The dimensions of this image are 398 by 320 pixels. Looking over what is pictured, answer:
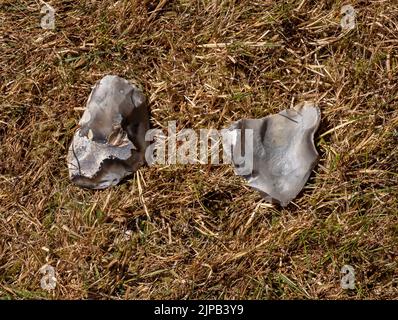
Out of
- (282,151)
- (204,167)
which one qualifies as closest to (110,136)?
(204,167)

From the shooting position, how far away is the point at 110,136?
1771 millimetres

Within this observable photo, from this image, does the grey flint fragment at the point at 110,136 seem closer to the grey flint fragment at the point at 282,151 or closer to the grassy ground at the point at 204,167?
the grassy ground at the point at 204,167

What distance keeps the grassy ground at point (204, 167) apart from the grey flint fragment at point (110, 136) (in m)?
0.04

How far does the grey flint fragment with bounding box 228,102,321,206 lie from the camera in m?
1.73

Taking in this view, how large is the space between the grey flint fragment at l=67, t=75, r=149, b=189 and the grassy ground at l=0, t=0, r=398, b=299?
0.12 ft

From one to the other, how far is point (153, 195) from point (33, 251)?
1.18 ft

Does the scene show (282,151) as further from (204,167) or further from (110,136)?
(110,136)

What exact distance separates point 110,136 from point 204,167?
0.86 ft

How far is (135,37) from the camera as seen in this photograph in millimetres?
1836

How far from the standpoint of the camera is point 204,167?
178cm

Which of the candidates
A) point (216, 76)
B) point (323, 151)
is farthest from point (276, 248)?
point (216, 76)

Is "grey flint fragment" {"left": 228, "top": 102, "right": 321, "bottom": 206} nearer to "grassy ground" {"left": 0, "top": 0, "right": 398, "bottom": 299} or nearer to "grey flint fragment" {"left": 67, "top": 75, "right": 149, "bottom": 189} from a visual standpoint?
"grassy ground" {"left": 0, "top": 0, "right": 398, "bottom": 299}

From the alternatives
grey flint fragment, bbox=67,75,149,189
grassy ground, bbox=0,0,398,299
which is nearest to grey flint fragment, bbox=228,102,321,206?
grassy ground, bbox=0,0,398,299

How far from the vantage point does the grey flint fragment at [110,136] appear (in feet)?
5.80
